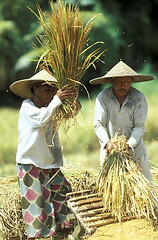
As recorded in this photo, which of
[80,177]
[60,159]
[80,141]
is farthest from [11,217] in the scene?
[80,141]

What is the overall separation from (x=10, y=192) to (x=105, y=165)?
1.14 metres

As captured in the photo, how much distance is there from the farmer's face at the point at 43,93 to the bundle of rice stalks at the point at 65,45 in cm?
17

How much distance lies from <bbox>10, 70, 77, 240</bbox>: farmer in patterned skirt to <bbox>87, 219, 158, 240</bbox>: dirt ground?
2.13 ft

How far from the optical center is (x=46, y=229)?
3.70 meters

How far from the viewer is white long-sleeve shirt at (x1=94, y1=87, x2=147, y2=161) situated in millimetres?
3805

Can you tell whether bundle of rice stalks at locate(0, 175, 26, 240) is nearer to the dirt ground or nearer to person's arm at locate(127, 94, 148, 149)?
the dirt ground

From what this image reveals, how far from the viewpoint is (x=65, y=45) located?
133 inches

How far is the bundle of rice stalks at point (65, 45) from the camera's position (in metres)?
3.36

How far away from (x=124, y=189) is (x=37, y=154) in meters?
0.75

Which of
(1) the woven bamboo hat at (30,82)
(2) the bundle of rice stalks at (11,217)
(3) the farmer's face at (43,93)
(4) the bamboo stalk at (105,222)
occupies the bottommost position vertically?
(2) the bundle of rice stalks at (11,217)

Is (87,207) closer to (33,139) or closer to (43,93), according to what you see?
(33,139)

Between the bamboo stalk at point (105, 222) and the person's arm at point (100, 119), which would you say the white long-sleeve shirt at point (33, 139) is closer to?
the person's arm at point (100, 119)

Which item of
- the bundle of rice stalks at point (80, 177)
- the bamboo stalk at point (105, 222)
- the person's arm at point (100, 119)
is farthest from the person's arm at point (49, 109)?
the bundle of rice stalks at point (80, 177)

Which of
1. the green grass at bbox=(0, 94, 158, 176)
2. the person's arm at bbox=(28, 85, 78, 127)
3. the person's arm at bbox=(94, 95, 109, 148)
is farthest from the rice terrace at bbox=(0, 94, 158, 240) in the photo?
the green grass at bbox=(0, 94, 158, 176)
